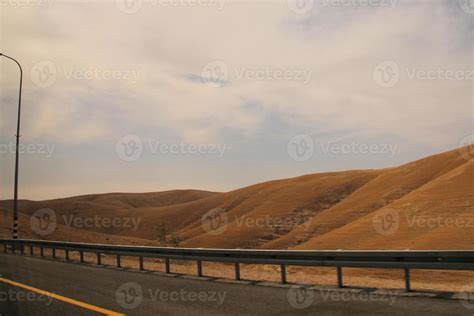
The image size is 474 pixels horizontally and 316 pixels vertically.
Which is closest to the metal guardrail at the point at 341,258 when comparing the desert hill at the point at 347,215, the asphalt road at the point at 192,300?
the asphalt road at the point at 192,300

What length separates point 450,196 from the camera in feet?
123

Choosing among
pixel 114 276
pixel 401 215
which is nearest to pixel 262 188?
pixel 401 215

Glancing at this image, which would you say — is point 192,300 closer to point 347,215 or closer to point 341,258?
point 341,258

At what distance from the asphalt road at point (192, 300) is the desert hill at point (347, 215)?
17.4 metres

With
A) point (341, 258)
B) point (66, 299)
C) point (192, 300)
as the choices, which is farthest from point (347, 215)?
point (66, 299)

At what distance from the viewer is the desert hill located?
31.6 m

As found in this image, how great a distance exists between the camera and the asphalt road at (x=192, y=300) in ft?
23.2

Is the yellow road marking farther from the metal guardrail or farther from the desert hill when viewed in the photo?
the desert hill

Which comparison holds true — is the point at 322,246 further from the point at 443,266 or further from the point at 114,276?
the point at 443,266

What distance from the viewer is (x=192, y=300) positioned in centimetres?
833

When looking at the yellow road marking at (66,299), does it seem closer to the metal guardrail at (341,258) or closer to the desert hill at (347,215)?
the metal guardrail at (341,258)

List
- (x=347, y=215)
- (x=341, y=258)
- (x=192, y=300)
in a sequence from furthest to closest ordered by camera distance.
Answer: (x=347, y=215) < (x=341, y=258) < (x=192, y=300)

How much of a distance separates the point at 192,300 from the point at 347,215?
48988 millimetres

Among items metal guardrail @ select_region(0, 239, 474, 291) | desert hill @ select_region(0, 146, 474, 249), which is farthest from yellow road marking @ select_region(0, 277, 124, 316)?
desert hill @ select_region(0, 146, 474, 249)
